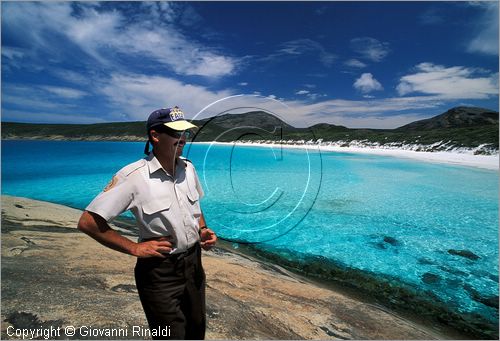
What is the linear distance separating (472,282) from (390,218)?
679 cm

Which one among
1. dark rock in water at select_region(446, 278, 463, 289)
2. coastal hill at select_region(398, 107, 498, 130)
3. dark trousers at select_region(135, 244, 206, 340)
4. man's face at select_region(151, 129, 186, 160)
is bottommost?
dark rock in water at select_region(446, 278, 463, 289)

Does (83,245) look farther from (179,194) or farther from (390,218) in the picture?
(390,218)

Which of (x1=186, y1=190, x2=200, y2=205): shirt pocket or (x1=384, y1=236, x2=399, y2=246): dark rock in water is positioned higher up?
(x1=186, y1=190, x2=200, y2=205): shirt pocket

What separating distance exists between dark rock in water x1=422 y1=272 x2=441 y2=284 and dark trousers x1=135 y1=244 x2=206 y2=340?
774 centimetres

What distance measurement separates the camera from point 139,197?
228 centimetres

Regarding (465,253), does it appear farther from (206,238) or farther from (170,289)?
(170,289)

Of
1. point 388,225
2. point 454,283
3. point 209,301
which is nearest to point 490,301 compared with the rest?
point 454,283

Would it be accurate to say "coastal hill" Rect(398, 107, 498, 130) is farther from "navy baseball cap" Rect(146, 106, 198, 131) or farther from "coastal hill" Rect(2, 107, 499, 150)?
"navy baseball cap" Rect(146, 106, 198, 131)

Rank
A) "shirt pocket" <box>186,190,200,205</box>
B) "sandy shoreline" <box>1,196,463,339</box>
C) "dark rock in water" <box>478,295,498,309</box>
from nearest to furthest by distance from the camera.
Answer: "shirt pocket" <box>186,190,200,205</box>, "sandy shoreline" <box>1,196,463,339</box>, "dark rock in water" <box>478,295,498,309</box>

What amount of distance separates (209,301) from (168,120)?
3639 millimetres

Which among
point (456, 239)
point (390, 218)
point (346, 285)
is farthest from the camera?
point (390, 218)

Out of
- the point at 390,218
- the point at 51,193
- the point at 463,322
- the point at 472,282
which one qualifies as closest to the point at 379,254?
the point at 472,282

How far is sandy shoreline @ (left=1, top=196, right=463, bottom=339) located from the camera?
13.1ft

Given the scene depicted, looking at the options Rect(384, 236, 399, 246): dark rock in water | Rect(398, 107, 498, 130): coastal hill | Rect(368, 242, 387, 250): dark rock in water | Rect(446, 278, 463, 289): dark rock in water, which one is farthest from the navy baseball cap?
Rect(398, 107, 498, 130): coastal hill
